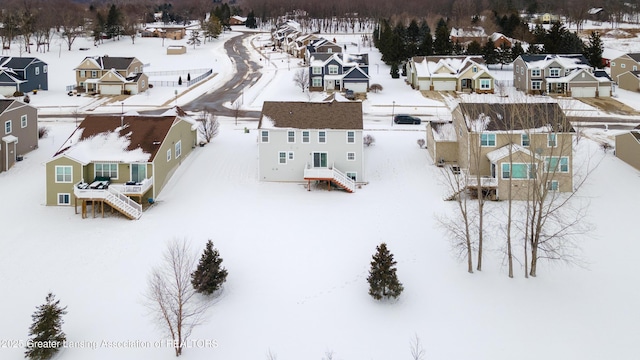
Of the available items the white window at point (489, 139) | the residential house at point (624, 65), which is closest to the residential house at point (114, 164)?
the white window at point (489, 139)

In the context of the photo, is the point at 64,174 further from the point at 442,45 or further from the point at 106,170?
the point at 442,45

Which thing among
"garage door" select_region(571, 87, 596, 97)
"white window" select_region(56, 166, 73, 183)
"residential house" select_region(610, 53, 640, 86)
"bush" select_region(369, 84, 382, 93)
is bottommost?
"white window" select_region(56, 166, 73, 183)

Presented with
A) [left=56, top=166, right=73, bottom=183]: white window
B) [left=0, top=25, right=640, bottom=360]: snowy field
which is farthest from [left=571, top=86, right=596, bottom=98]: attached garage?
[left=56, top=166, right=73, bottom=183]: white window

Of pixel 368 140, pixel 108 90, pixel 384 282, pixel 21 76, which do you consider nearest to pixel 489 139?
pixel 368 140

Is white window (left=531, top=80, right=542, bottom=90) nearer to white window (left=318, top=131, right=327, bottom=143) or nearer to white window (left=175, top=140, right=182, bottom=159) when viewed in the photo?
white window (left=318, top=131, right=327, bottom=143)

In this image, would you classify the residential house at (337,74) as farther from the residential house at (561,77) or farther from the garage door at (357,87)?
the residential house at (561,77)

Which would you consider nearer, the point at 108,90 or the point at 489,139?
the point at 489,139
